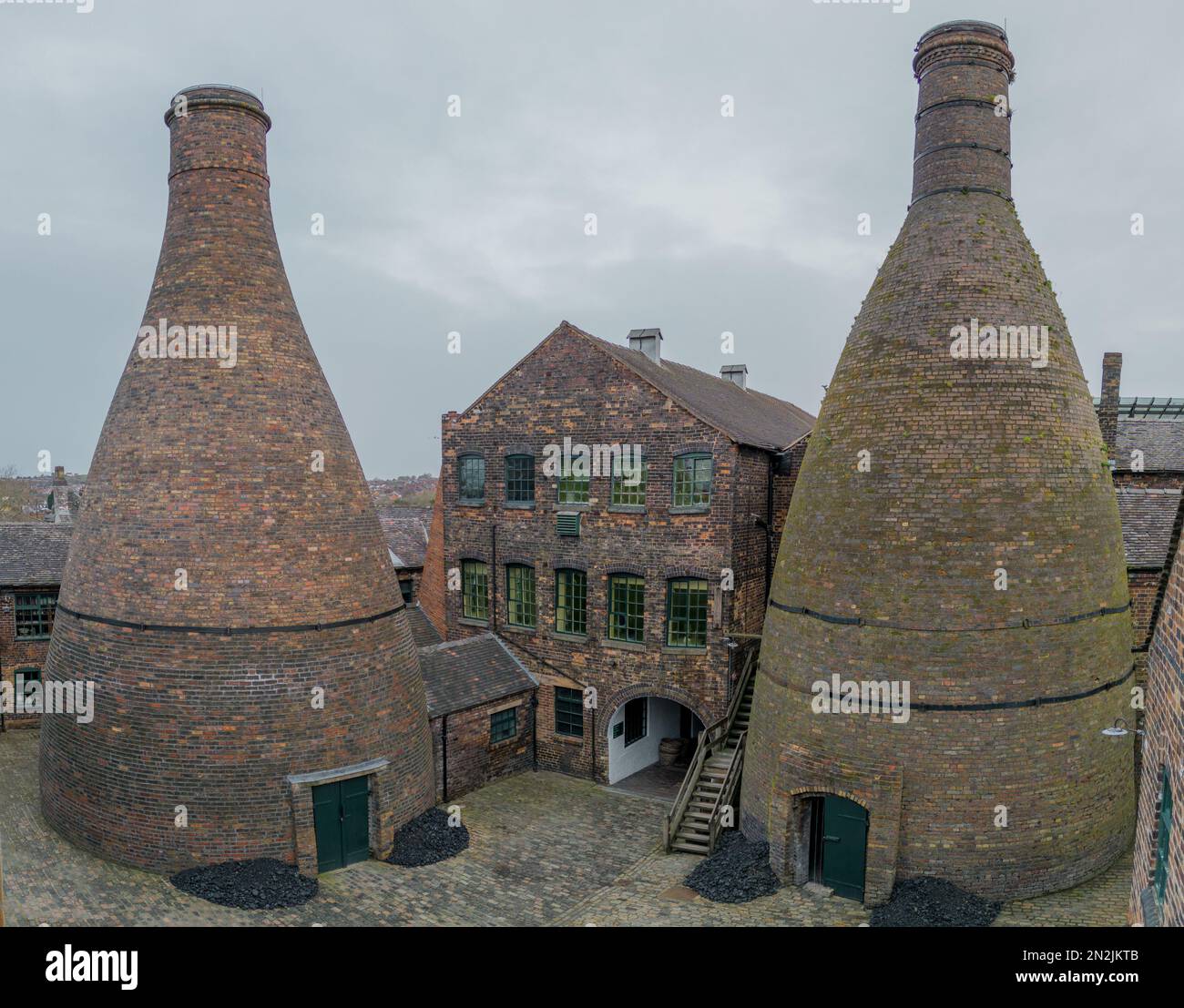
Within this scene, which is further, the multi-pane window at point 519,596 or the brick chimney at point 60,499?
the brick chimney at point 60,499

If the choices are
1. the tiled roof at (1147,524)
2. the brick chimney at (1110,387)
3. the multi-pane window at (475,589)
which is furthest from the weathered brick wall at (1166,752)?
the brick chimney at (1110,387)

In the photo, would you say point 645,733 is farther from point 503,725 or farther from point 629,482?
point 629,482

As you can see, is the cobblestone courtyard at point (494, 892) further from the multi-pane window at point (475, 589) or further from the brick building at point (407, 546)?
the brick building at point (407, 546)

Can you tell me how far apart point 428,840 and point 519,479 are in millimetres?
8773

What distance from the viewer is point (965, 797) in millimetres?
12172

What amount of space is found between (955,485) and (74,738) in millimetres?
15157

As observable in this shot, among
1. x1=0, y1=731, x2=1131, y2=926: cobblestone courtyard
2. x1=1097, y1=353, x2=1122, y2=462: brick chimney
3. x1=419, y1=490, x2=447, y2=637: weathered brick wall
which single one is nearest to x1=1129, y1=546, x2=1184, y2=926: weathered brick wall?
x1=0, y1=731, x2=1131, y2=926: cobblestone courtyard

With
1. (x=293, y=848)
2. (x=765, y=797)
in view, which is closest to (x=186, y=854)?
(x=293, y=848)

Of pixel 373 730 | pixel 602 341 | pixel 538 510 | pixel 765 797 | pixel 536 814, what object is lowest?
pixel 536 814

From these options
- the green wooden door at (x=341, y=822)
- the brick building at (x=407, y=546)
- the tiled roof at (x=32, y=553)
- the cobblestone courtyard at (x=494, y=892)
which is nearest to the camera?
the cobblestone courtyard at (x=494, y=892)

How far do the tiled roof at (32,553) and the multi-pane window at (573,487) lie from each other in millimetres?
14603

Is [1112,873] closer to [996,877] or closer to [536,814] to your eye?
[996,877]

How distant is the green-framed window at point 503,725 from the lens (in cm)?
1872

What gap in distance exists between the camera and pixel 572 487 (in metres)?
19.2
